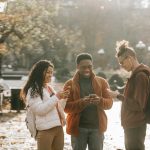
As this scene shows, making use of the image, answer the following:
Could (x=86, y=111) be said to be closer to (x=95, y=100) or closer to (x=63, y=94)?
(x=95, y=100)

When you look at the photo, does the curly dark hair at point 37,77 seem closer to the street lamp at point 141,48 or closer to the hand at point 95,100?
the hand at point 95,100

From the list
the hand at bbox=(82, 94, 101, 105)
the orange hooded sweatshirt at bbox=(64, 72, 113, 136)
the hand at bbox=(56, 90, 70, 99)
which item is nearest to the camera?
the hand at bbox=(56, 90, 70, 99)

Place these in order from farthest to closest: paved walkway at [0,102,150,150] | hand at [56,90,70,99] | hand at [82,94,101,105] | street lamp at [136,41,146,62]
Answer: street lamp at [136,41,146,62]
paved walkway at [0,102,150,150]
hand at [82,94,101,105]
hand at [56,90,70,99]

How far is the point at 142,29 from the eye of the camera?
6209 centimetres

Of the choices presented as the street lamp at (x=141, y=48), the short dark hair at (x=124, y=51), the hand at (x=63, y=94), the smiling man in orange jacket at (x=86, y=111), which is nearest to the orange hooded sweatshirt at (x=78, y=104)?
the smiling man in orange jacket at (x=86, y=111)

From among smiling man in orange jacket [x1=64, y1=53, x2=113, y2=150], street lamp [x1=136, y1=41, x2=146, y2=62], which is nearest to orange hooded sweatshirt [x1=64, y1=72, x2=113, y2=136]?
smiling man in orange jacket [x1=64, y1=53, x2=113, y2=150]

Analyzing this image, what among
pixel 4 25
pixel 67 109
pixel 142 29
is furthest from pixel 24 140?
pixel 142 29

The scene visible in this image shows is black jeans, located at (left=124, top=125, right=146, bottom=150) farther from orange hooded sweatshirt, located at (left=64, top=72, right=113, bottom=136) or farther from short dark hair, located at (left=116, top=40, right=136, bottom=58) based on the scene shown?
short dark hair, located at (left=116, top=40, right=136, bottom=58)

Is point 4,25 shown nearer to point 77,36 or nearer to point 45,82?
point 45,82

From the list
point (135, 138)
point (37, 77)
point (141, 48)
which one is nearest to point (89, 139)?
point (135, 138)

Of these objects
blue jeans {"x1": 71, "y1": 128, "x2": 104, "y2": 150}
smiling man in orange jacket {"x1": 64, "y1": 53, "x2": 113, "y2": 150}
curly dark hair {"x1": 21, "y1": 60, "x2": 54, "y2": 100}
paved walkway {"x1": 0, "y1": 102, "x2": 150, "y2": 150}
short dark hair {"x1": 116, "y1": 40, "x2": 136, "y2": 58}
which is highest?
short dark hair {"x1": 116, "y1": 40, "x2": 136, "y2": 58}

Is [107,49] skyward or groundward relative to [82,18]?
groundward

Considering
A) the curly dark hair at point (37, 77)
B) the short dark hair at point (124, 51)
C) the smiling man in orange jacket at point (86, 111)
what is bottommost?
the smiling man in orange jacket at point (86, 111)

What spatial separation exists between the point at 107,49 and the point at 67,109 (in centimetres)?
5739
